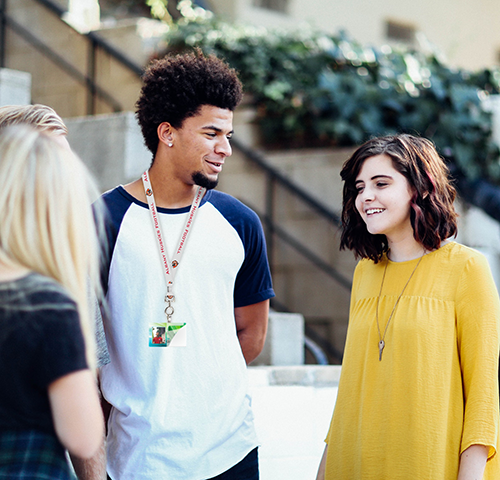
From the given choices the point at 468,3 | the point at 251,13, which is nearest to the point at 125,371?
the point at 251,13

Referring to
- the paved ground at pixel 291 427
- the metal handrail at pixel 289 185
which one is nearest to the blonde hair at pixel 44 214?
the paved ground at pixel 291 427

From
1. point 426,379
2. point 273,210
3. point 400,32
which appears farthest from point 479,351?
point 400,32

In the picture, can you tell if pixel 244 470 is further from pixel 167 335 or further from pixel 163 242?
pixel 163 242

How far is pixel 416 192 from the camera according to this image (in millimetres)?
2227

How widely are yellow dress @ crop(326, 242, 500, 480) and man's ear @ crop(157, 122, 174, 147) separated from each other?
950 mm

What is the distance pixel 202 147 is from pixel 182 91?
23 cm

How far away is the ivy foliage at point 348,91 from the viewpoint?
6.34 metres

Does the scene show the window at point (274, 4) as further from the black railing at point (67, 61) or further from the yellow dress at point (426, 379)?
the yellow dress at point (426, 379)

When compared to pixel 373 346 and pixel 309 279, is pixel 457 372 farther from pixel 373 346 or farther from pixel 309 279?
pixel 309 279

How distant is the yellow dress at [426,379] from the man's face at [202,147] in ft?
2.47

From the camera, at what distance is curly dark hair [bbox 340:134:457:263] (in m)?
2.18

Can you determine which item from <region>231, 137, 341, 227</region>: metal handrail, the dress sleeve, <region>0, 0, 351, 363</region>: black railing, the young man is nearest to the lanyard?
the young man

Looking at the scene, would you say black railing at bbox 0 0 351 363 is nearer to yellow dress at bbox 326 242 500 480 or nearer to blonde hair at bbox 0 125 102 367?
yellow dress at bbox 326 242 500 480

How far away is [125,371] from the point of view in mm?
2117
